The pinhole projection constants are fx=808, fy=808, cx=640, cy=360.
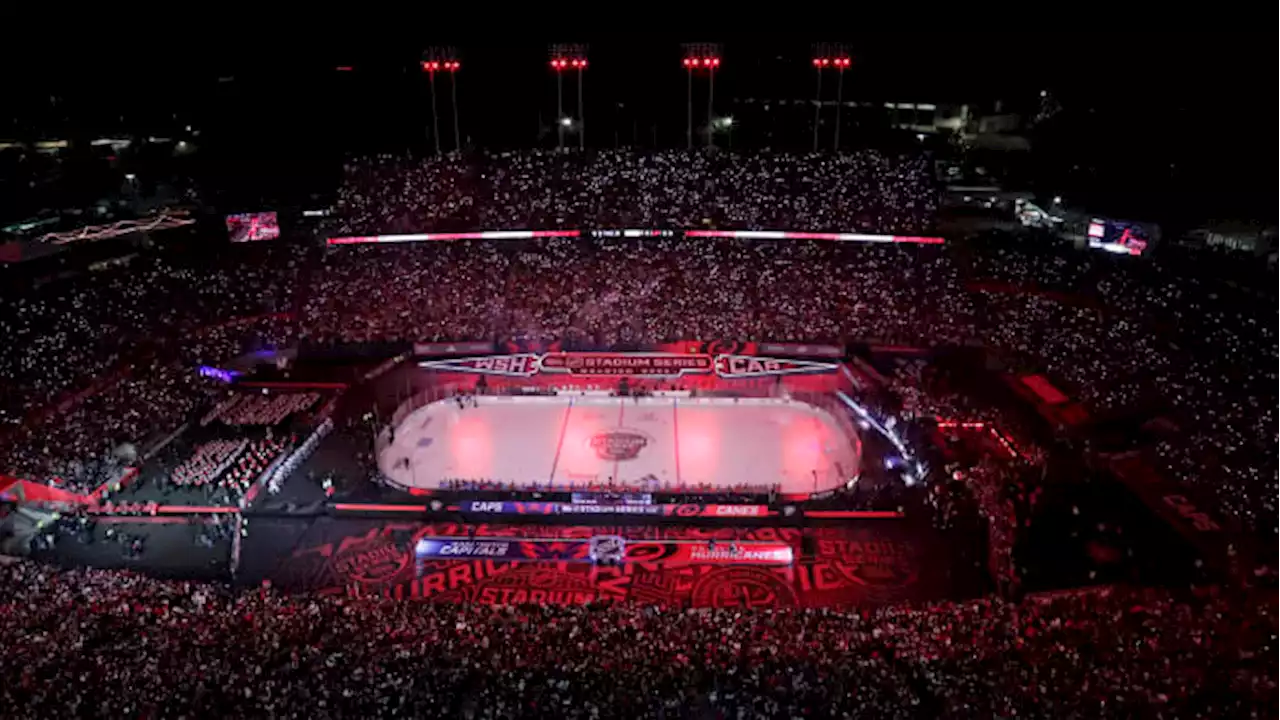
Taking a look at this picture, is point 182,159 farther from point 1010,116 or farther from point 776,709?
point 1010,116

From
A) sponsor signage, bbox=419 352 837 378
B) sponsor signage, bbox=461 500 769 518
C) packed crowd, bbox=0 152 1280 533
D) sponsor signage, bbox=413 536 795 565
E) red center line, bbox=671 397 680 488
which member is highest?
packed crowd, bbox=0 152 1280 533

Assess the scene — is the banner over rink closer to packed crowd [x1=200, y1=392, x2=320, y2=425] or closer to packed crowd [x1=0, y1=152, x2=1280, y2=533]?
packed crowd [x1=0, y1=152, x2=1280, y2=533]

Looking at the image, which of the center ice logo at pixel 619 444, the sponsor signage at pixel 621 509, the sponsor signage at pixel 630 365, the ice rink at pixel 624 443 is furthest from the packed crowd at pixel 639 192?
the sponsor signage at pixel 621 509

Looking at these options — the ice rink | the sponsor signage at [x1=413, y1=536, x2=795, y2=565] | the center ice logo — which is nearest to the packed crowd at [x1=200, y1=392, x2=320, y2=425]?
the ice rink

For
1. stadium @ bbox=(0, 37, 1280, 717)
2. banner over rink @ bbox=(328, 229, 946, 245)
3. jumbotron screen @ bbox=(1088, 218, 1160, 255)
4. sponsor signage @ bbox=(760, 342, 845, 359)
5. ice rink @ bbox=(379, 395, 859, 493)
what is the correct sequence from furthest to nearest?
banner over rink @ bbox=(328, 229, 946, 245), jumbotron screen @ bbox=(1088, 218, 1160, 255), sponsor signage @ bbox=(760, 342, 845, 359), ice rink @ bbox=(379, 395, 859, 493), stadium @ bbox=(0, 37, 1280, 717)

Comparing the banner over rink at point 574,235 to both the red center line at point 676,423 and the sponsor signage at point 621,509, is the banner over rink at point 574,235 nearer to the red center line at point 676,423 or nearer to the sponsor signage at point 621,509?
the red center line at point 676,423
